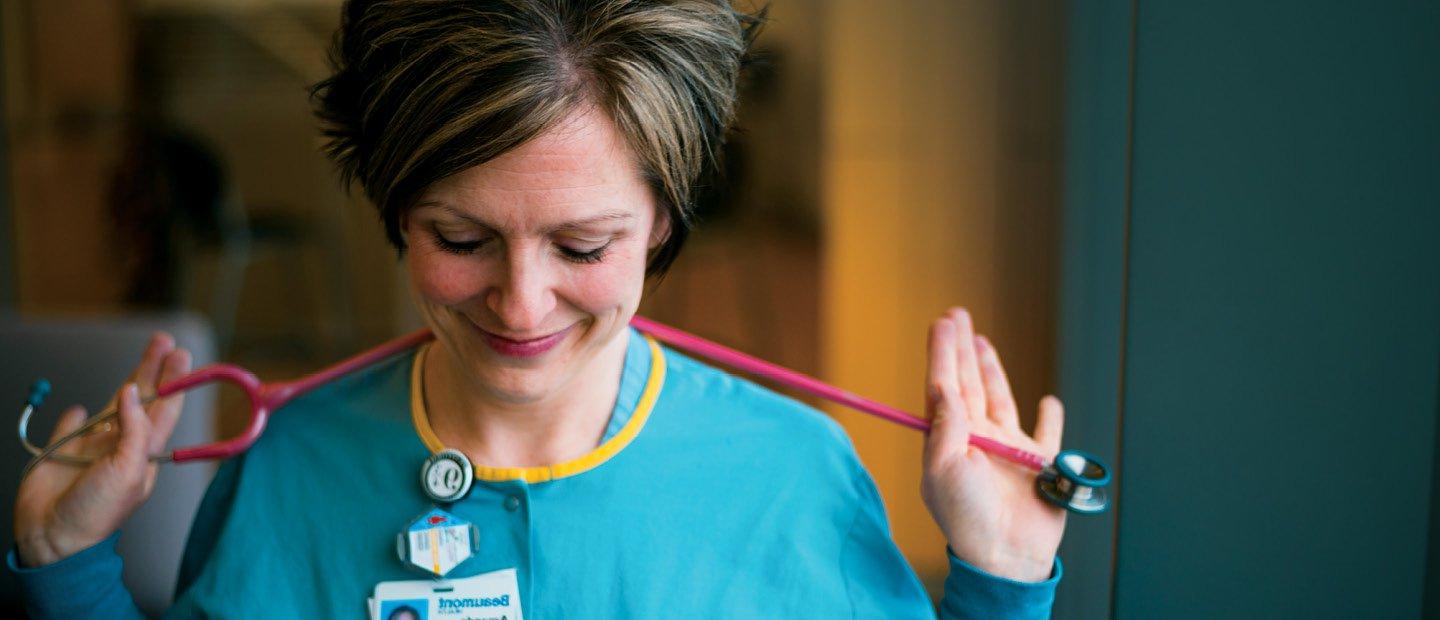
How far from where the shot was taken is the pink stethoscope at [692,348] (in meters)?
0.90

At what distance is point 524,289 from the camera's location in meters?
0.87

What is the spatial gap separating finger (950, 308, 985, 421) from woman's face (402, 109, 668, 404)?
30cm

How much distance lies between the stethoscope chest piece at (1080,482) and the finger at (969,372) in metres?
0.09

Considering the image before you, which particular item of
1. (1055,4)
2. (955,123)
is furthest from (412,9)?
(955,123)

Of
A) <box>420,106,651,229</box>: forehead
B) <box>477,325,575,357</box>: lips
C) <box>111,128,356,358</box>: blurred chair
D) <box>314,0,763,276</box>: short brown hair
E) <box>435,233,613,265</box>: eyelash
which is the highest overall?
<box>314,0,763,276</box>: short brown hair

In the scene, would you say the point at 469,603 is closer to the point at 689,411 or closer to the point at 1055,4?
the point at 689,411

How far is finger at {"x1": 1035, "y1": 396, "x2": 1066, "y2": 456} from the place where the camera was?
3.23 ft

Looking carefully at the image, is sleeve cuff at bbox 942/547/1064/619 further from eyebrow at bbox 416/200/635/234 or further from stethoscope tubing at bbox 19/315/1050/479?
eyebrow at bbox 416/200/635/234

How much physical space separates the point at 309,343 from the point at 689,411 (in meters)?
3.64

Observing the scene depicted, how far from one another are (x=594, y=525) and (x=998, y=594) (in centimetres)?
35

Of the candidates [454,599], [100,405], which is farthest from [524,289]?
[100,405]

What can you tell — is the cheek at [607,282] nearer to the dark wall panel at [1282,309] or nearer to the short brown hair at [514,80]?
the short brown hair at [514,80]

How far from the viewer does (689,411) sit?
109cm

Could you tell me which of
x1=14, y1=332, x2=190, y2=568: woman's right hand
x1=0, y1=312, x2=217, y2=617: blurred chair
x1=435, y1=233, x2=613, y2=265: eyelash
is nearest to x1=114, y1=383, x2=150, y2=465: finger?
x1=14, y1=332, x2=190, y2=568: woman's right hand
